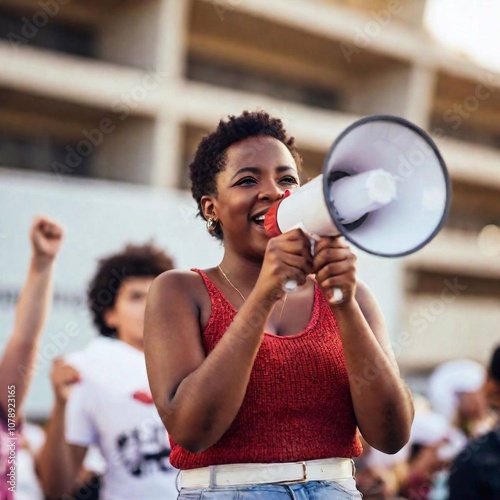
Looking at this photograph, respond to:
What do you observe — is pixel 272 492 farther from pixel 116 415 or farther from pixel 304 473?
pixel 116 415

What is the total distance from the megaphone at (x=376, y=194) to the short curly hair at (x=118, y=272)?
72.2 inches

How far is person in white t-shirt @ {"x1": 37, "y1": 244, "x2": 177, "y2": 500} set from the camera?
9.73ft

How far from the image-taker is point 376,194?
1.53m

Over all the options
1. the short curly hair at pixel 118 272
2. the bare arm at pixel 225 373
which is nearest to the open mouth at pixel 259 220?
the bare arm at pixel 225 373

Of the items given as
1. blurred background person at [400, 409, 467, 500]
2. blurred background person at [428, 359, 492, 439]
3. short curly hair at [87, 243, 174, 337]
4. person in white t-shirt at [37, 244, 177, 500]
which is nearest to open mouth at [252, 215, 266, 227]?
person in white t-shirt at [37, 244, 177, 500]

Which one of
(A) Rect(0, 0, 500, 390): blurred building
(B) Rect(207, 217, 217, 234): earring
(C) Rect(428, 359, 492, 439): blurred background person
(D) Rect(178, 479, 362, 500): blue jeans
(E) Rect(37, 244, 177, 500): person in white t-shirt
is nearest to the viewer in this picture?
(D) Rect(178, 479, 362, 500): blue jeans

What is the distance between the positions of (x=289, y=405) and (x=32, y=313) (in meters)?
1.40

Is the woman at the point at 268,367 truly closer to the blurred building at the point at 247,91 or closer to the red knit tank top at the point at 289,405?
the red knit tank top at the point at 289,405

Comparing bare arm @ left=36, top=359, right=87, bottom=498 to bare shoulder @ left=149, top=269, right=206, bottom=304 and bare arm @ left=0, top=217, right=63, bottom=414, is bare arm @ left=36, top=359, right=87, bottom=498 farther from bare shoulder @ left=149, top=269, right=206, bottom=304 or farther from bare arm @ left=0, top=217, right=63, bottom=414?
bare shoulder @ left=149, top=269, right=206, bottom=304

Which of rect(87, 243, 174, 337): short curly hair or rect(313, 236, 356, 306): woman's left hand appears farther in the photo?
rect(87, 243, 174, 337): short curly hair

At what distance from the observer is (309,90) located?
18000 mm

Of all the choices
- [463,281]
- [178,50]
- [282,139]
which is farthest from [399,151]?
[463,281]

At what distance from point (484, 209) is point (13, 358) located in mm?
19805

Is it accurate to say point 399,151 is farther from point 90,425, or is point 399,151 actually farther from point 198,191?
point 90,425
